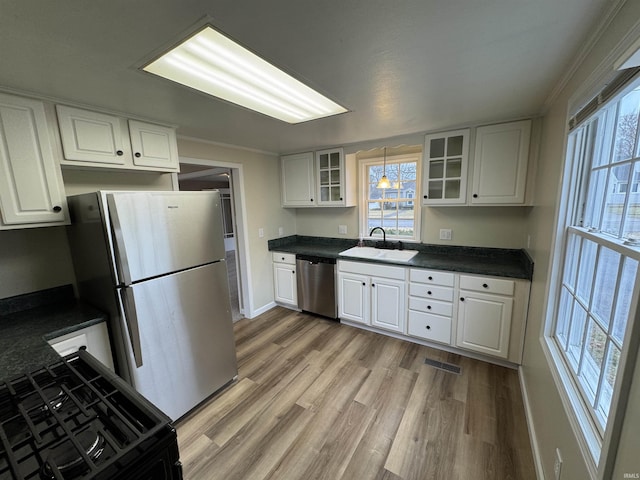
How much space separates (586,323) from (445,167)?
1.84 meters

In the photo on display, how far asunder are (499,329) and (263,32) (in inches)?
109


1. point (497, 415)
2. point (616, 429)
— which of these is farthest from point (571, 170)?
point (497, 415)

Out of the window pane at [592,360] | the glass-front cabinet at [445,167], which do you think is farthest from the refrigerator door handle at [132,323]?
the glass-front cabinet at [445,167]

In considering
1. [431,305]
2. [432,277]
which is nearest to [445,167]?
[432,277]

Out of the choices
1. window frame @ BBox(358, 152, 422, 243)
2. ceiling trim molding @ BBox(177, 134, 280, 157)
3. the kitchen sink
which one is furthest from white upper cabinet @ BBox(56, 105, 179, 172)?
window frame @ BBox(358, 152, 422, 243)

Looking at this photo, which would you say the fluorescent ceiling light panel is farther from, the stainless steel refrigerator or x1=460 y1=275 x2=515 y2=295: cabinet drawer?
x1=460 y1=275 x2=515 y2=295: cabinet drawer

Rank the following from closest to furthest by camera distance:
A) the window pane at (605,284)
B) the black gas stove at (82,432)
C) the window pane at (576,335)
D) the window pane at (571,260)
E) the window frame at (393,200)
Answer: the black gas stove at (82,432) < the window pane at (605,284) < the window pane at (576,335) < the window pane at (571,260) < the window frame at (393,200)

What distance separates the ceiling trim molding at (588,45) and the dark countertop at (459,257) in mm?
1258

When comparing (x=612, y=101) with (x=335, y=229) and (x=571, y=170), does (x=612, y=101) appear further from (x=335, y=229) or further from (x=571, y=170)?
(x=335, y=229)

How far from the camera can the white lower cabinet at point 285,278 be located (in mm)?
3494

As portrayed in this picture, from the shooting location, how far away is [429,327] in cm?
263

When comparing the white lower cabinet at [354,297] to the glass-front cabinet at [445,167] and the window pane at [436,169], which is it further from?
the window pane at [436,169]

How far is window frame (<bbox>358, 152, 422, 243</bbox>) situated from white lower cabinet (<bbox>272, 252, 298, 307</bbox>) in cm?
107

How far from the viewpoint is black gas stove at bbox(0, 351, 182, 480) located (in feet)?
1.92
